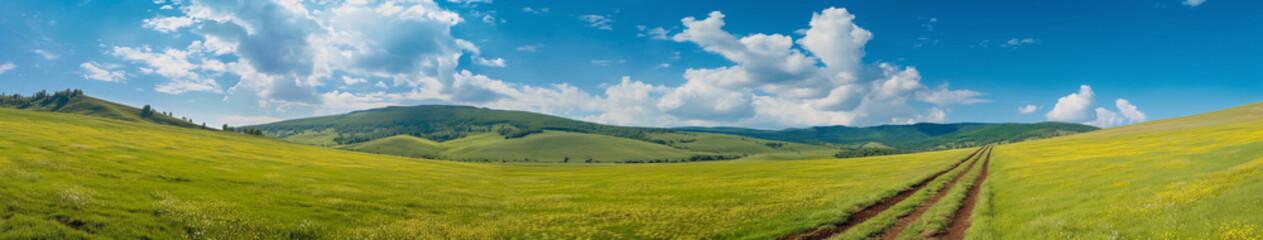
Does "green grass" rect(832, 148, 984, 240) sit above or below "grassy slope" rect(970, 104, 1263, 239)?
below

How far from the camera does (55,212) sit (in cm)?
2083

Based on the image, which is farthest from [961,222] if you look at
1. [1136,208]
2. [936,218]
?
[1136,208]

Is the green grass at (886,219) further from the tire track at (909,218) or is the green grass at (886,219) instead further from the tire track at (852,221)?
the tire track at (852,221)

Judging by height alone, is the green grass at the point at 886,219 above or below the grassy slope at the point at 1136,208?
below

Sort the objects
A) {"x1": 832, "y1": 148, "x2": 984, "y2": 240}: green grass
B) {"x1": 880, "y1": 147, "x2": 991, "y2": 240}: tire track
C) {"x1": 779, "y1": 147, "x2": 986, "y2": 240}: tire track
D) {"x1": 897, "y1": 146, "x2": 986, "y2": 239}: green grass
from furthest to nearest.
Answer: {"x1": 779, "y1": 147, "x2": 986, "y2": 240}: tire track, {"x1": 832, "y1": 148, "x2": 984, "y2": 240}: green grass, {"x1": 880, "y1": 147, "x2": 991, "y2": 240}: tire track, {"x1": 897, "y1": 146, "x2": 986, "y2": 239}: green grass

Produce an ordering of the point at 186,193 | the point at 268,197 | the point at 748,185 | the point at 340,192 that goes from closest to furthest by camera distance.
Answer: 1. the point at 186,193
2. the point at 268,197
3. the point at 340,192
4. the point at 748,185

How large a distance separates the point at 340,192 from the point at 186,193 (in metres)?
12.1

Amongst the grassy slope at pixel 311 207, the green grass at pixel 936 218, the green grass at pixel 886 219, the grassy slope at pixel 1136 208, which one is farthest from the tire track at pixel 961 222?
the grassy slope at pixel 311 207

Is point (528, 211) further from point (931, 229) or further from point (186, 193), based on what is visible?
point (931, 229)

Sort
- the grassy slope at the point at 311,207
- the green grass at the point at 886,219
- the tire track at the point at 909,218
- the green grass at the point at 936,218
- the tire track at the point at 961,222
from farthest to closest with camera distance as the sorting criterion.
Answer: the green grass at the point at 886,219 → the tire track at the point at 909,218 → the green grass at the point at 936,218 → the tire track at the point at 961,222 → the grassy slope at the point at 311,207

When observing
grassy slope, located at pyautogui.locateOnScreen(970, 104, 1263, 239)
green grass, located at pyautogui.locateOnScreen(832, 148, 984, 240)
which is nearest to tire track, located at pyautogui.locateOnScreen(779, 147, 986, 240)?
green grass, located at pyautogui.locateOnScreen(832, 148, 984, 240)

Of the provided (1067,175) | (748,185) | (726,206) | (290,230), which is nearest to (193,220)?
(290,230)

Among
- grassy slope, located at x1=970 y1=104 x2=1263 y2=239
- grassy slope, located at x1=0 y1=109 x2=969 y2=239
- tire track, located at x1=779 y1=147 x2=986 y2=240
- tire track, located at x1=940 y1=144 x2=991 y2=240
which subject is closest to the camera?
grassy slope, located at x1=970 y1=104 x2=1263 y2=239

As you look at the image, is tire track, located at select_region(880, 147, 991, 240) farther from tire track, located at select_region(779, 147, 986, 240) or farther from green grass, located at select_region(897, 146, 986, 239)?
tire track, located at select_region(779, 147, 986, 240)
